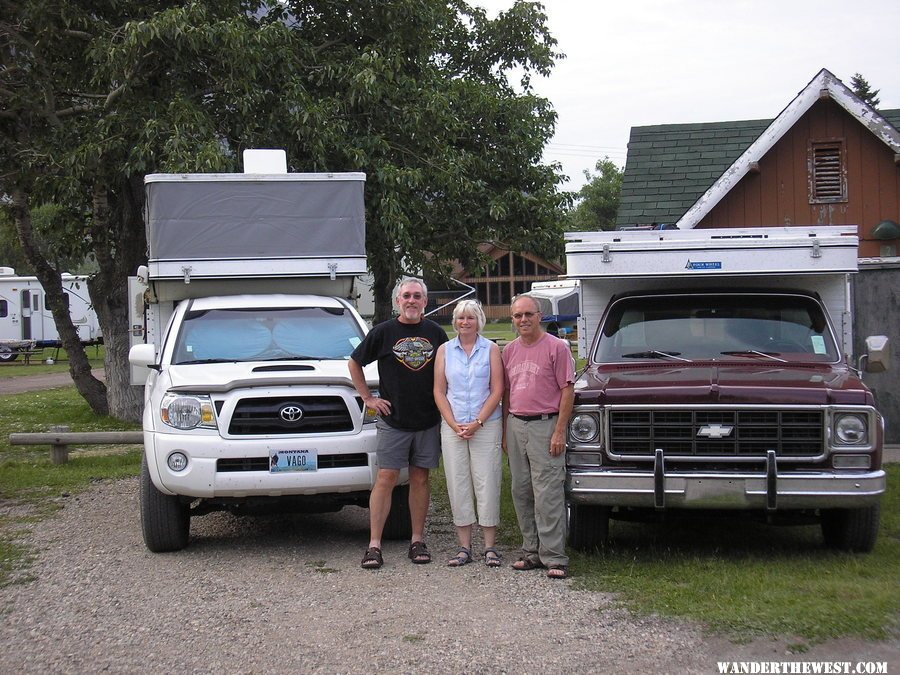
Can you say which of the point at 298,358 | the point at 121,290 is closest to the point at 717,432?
the point at 298,358

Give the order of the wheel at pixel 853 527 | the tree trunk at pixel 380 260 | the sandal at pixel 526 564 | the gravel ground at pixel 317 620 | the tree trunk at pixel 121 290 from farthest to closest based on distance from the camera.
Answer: the tree trunk at pixel 121 290, the tree trunk at pixel 380 260, the sandal at pixel 526 564, the wheel at pixel 853 527, the gravel ground at pixel 317 620

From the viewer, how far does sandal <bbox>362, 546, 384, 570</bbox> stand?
729 centimetres

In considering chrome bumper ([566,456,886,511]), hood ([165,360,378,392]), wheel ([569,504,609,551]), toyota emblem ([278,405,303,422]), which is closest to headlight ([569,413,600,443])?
chrome bumper ([566,456,886,511])

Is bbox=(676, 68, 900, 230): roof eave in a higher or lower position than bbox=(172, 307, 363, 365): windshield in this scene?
higher

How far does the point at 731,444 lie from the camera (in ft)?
22.5

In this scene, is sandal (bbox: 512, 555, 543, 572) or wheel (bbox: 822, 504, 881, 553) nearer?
wheel (bbox: 822, 504, 881, 553)

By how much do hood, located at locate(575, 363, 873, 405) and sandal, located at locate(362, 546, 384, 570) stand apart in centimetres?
173

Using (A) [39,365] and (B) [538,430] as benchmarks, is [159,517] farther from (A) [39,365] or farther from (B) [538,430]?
(A) [39,365]

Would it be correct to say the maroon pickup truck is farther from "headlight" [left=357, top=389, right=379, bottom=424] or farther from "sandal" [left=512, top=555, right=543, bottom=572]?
"headlight" [left=357, top=389, right=379, bottom=424]

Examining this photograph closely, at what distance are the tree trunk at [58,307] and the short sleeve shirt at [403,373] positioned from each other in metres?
10.3

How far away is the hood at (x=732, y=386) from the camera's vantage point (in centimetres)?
675

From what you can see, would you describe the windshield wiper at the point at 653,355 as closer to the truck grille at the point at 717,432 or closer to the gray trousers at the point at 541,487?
the truck grille at the point at 717,432

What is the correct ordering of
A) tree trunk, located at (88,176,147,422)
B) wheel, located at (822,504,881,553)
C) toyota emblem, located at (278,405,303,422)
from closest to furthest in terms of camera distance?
wheel, located at (822,504,881,553) → toyota emblem, located at (278,405,303,422) → tree trunk, located at (88,176,147,422)

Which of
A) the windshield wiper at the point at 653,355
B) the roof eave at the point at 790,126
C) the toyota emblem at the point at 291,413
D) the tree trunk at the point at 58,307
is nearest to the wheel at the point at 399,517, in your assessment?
the toyota emblem at the point at 291,413
